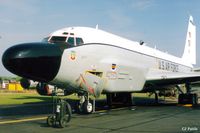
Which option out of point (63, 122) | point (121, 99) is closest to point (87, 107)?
point (63, 122)

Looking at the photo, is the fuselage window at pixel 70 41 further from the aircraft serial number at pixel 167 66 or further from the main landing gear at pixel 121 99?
the aircraft serial number at pixel 167 66

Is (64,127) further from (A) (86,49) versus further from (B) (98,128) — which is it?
(A) (86,49)

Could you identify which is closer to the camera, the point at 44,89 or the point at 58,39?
the point at 58,39

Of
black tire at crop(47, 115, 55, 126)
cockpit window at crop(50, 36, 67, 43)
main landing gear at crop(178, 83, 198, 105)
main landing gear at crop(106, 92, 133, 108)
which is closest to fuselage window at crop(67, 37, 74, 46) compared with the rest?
cockpit window at crop(50, 36, 67, 43)

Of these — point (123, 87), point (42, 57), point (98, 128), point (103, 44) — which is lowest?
point (98, 128)

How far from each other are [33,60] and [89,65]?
11.7ft

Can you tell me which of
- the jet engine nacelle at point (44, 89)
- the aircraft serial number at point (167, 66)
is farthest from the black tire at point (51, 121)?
the aircraft serial number at point (167, 66)

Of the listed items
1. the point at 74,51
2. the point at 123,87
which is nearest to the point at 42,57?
the point at 74,51

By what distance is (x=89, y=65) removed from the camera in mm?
13586

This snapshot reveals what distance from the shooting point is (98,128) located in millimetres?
9375

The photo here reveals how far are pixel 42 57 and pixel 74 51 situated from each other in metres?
2.28

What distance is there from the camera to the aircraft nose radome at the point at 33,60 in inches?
408

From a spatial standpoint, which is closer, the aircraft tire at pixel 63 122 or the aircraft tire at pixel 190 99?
the aircraft tire at pixel 63 122

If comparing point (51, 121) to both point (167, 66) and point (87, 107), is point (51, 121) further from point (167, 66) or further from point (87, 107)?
point (167, 66)
